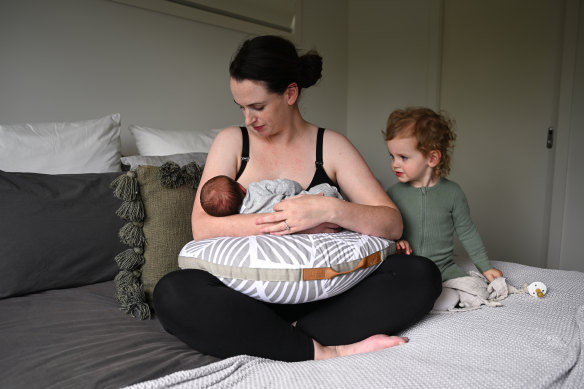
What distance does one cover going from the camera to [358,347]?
3.57 feet

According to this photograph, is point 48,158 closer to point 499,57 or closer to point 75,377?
point 75,377

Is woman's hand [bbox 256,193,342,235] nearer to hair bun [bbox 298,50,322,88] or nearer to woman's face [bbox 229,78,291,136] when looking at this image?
woman's face [bbox 229,78,291,136]

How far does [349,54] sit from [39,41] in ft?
8.44

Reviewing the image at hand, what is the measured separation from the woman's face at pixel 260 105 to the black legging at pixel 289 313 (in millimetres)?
570

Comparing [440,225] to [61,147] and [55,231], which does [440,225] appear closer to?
[55,231]

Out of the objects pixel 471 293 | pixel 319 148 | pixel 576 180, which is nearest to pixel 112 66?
pixel 319 148

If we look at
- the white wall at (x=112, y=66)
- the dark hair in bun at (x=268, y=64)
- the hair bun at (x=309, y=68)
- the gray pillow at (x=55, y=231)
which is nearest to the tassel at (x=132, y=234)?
the gray pillow at (x=55, y=231)

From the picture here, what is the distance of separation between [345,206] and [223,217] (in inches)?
14.0

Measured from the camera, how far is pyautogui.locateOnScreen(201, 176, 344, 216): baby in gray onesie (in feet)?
4.12

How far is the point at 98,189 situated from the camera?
59.1 inches

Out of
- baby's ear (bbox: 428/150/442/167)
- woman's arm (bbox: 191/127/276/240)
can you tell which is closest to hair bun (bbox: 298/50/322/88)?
woman's arm (bbox: 191/127/276/240)

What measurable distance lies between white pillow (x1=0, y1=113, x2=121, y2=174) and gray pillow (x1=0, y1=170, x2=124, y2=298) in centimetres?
15

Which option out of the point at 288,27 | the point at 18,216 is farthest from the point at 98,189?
the point at 288,27

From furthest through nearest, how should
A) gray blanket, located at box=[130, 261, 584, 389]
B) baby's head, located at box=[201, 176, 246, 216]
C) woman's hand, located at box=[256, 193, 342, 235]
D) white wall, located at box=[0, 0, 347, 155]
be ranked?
white wall, located at box=[0, 0, 347, 155]
baby's head, located at box=[201, 176, 246, 216]
woman's hand, located at box=[256, 193, 342, 235]
gray blanket, located at box=[130, 261, 584, 389]
